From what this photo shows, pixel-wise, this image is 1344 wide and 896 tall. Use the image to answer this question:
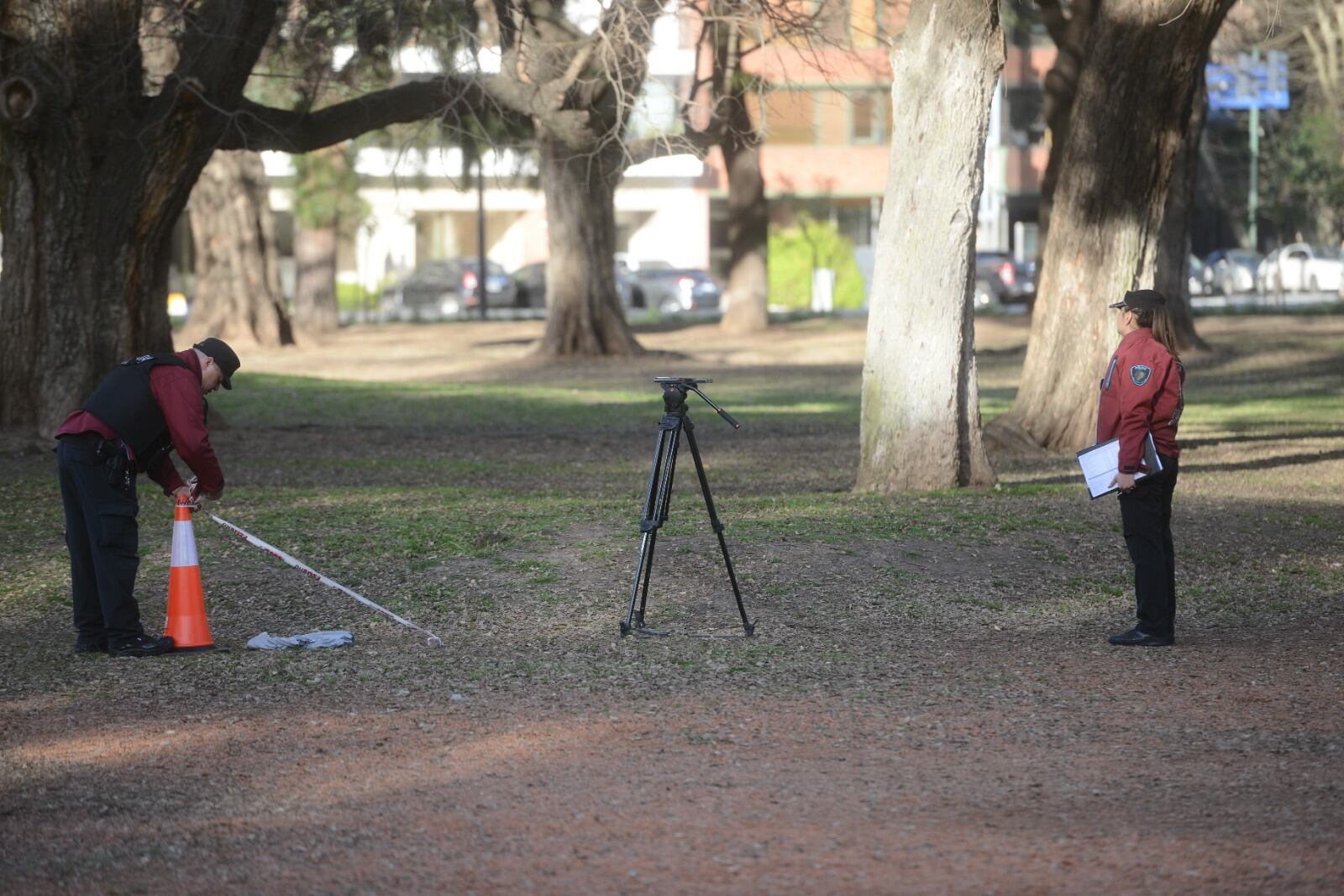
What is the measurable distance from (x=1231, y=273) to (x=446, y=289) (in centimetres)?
2264

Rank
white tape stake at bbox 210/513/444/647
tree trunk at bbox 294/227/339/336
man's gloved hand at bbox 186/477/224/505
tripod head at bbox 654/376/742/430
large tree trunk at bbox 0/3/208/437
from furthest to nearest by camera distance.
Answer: tree trunk at bbox 294/227/339/336 → large tree trunk at bbox 0/3/208/437 → white tape stake at bbox 210/513/444/647 → man's gloved hand at bbox 186/477/224/505 → tripod head at bbox 654/376/742/430

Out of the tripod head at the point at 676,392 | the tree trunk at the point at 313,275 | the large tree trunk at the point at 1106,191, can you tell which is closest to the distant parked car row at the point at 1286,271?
the tree trunk at the point at 313,275

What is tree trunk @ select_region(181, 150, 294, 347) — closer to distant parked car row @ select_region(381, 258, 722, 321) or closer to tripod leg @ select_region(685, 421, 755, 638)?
distant parked car row @ select_region(381, 258, 722, 321)

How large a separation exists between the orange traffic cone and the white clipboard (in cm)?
412

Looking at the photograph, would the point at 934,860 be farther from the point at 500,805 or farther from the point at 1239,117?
the point at 1239,117

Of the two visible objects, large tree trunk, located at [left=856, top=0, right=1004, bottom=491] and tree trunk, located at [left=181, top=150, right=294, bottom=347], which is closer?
large tree trunk, located at [left=856, top=0, right=1004, bottom=491]

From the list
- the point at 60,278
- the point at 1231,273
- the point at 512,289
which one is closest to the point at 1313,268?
the point at 1231,273

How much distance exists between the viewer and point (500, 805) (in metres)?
5.84

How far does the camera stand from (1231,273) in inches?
1987

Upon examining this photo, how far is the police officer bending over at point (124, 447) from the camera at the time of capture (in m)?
7.69

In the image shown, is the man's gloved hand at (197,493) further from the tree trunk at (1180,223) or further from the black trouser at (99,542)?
the tree trunk at (1180,223)

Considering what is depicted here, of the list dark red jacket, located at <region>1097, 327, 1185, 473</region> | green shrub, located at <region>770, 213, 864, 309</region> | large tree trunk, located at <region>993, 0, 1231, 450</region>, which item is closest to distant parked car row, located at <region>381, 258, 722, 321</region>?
green shrub, located at <region>770, 213, 864, 309</region>

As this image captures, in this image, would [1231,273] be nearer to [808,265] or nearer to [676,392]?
[808,265]

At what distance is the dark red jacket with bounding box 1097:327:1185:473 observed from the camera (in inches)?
313
